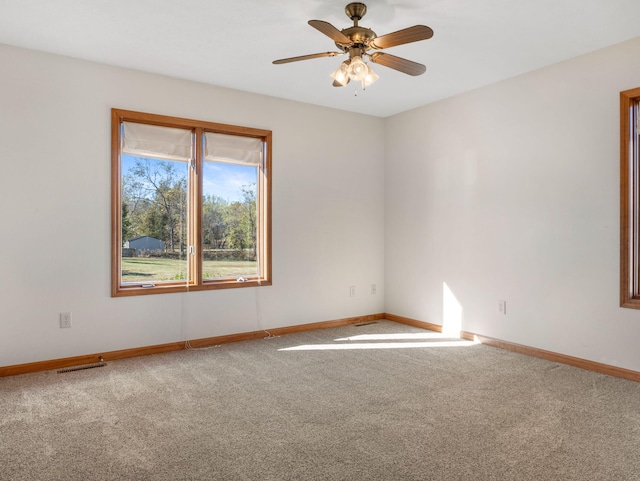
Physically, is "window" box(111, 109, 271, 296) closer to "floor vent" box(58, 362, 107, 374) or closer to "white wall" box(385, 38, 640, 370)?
"floor vent" box(58, 362, 107, 374)

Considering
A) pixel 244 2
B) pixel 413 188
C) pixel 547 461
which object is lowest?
pixel 547 461

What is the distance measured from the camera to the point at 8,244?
11.0 ft

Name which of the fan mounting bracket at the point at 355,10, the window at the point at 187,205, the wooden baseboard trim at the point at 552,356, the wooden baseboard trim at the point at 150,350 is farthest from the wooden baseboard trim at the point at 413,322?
the fan mounting bracket at the point at 355,10

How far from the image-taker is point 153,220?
4109 mm

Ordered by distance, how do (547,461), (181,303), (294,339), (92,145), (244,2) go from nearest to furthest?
(547,461), (244,2), (92,145), (181,303), (294,339)

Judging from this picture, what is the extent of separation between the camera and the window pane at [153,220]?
398 centimetres

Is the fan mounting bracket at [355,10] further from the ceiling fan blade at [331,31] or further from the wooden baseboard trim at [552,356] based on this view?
the wooden baseboard trim at [552,356]

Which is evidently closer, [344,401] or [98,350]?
[344,401]

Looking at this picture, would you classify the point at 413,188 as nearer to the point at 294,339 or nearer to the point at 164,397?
the point at 294,339

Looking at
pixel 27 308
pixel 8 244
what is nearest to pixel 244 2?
pixel 8 244

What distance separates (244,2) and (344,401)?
2.63 meters

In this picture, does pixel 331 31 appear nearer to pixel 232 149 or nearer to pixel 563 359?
pixel 232 149

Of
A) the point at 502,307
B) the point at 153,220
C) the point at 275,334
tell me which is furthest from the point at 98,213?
the point at 502,307

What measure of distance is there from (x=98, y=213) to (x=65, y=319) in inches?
35.9
